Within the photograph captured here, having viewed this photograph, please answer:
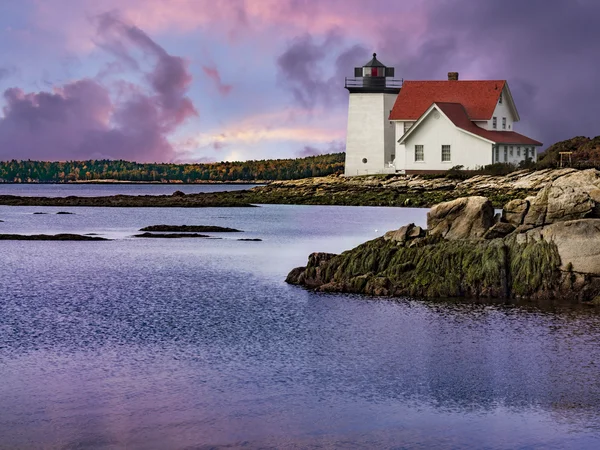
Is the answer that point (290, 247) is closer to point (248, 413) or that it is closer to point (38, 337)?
point (38, 337)

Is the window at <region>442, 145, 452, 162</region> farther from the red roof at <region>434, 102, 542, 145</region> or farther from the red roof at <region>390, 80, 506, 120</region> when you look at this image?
the red roof at <region>390, 80, 506, 120</region>

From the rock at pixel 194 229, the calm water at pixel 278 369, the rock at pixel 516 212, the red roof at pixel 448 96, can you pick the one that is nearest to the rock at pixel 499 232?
the rock at pixel 516 212

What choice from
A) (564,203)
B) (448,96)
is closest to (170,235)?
(564,203)

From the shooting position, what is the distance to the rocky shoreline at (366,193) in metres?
56.1

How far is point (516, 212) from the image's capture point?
21.4 meters

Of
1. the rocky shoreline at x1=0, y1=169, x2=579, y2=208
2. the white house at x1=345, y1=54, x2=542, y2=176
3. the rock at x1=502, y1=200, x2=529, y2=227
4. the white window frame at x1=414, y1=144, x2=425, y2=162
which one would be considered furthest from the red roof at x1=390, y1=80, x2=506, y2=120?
the rock at x1=502, y1=200, x2=529, y2=227

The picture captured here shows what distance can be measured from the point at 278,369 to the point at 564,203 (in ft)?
31.8

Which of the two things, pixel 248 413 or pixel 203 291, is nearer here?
pixel 248 413

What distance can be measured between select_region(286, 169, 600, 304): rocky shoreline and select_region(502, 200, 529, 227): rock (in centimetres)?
2

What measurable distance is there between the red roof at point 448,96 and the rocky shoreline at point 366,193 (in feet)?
19.4

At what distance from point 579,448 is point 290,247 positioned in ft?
84.7

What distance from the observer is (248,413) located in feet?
35.6

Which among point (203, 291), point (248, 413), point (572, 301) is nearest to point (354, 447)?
point (248, 413)

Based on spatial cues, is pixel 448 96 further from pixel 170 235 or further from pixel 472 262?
pixel 472 262
